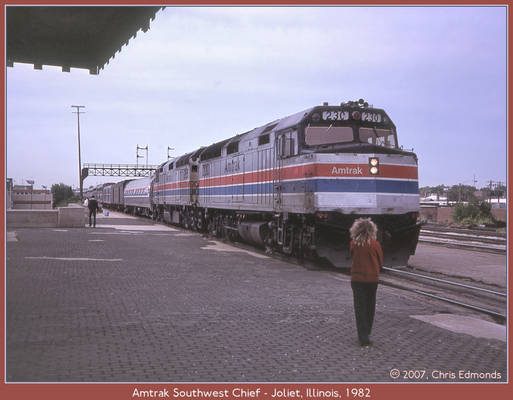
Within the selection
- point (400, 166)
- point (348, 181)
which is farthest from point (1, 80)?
point (400, 166)

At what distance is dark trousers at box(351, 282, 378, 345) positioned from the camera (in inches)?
272

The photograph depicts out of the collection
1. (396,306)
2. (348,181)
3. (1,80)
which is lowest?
(396,306)

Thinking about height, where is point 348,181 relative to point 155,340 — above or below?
above

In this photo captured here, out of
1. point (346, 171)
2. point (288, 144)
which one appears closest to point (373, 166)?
point (346, 171)

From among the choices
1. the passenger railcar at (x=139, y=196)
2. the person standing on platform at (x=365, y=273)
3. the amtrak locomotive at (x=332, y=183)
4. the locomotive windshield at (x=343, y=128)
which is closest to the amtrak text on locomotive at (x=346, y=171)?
the amtrak locomotive at (x=332, y=183)

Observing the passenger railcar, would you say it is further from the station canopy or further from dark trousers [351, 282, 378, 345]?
dark trousers [351, 282, 378, 345]

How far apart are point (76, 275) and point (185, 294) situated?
334 centimetres

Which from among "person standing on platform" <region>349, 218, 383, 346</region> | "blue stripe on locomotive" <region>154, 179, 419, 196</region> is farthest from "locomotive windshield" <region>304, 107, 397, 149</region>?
"person standing on platform" <region>349, 218, 383, 346</region>

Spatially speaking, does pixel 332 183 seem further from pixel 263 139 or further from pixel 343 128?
pixel 263 139

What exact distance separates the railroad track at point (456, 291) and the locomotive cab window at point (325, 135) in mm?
3645

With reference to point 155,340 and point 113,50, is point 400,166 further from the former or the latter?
point 155,340

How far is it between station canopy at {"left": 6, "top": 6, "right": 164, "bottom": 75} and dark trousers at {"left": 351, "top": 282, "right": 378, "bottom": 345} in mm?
6208

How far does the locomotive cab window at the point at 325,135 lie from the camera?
13922mm

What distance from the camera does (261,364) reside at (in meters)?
6.01
